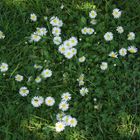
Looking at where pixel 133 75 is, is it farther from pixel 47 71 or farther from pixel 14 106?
pixel 14 106

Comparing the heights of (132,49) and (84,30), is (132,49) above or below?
below

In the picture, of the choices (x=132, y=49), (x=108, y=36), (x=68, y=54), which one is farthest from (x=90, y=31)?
(x=132, y=49)

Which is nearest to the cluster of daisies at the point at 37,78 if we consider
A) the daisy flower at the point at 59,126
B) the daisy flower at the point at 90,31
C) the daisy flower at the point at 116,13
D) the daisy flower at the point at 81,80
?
the daisy flower at the point at 81,80

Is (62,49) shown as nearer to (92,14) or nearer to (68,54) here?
(68,54)

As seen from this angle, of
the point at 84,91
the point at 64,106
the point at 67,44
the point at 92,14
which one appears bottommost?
the point at 64,106

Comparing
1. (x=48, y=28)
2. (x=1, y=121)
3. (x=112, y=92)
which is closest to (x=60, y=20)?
(x=48, y=28)

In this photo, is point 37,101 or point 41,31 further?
point 41,31
